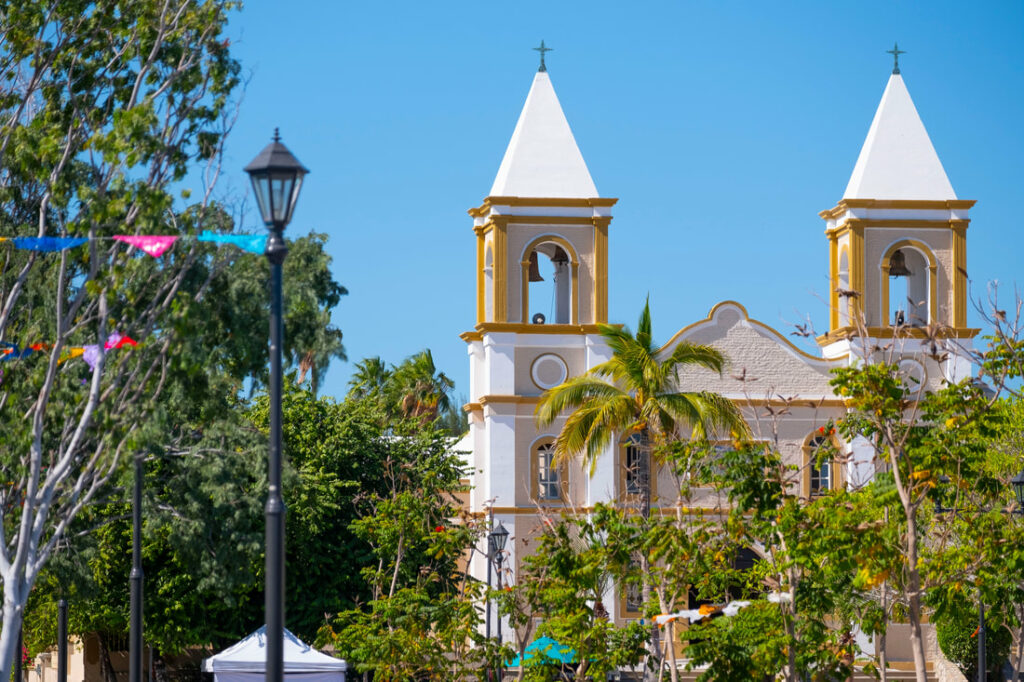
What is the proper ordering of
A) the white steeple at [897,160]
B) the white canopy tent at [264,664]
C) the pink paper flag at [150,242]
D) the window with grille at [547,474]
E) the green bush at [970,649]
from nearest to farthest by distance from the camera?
the pink paper flag at [150,242], the white canopy tent at [264,664], the green bush at [970,649], the window with grille at [547,474], the white steeple at [897,160]

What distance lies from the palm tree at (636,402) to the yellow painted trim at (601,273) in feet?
8.75

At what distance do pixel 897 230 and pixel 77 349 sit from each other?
26.8 metres

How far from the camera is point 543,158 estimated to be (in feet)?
139

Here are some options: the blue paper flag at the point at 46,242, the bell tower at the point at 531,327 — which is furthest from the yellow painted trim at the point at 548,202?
the blue paper flag at the point at 46,242

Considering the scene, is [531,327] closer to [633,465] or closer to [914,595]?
[633,465]

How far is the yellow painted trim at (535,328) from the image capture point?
4162 cm

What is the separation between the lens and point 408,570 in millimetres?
34344

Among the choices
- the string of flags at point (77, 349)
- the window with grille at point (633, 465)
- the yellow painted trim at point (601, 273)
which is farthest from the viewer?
the yellow painted trim at point (601, 273)

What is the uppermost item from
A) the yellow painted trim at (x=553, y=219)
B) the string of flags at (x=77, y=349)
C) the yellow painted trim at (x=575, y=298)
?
the yellow painted trim at (x=553, y=219)

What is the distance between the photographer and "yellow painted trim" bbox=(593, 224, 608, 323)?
41.8 metres

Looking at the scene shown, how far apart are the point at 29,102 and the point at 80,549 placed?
A: 10533 millimetres

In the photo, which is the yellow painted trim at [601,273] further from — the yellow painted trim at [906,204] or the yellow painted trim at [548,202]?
the yellow painted trim at [906,204]

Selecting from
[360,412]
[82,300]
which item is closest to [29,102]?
[82,300]

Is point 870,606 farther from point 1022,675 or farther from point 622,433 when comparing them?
point 1022,675
